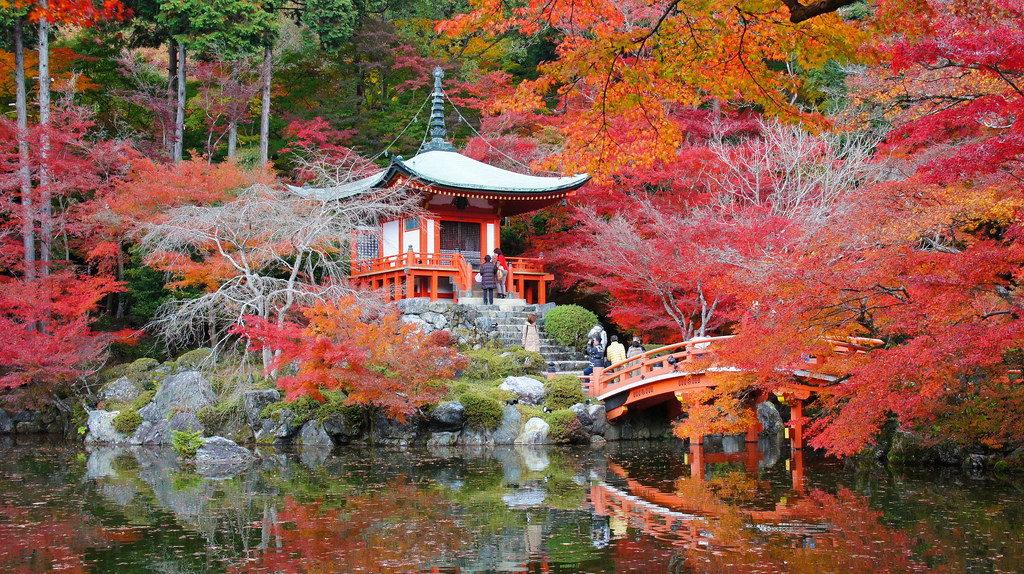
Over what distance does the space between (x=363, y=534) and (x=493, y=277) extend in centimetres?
1225

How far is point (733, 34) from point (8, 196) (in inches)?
685

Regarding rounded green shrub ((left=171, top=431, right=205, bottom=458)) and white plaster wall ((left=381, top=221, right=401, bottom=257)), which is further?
white plaster wall ((left=381, top=221, right=401, bottom=257))

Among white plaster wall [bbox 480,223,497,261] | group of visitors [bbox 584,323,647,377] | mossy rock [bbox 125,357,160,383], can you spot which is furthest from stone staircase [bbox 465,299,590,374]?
mossy rock [bbox 125,357,160,383]

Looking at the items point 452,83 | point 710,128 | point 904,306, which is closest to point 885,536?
point 904,306

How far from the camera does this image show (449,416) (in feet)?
50.1

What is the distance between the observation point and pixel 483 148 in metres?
23.8

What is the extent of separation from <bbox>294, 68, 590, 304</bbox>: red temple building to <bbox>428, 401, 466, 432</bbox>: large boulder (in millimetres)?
4461

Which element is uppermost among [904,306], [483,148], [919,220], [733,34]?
[483,148]

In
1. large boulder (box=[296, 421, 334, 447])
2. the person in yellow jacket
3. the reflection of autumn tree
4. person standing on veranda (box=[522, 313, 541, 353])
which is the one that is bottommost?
the reflection of autumn tree

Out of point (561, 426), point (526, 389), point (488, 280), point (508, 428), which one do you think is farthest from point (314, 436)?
point (488, 280)

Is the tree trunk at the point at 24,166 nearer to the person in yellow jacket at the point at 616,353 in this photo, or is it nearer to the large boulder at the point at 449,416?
the large boulder at the point at 449,416

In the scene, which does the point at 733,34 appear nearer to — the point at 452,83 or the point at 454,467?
the point at 454,467

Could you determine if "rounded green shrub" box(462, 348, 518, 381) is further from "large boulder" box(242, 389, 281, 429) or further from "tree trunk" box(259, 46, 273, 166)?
"tree trunk" box(259, 46, 273, 166)

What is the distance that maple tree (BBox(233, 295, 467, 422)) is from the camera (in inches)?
561
